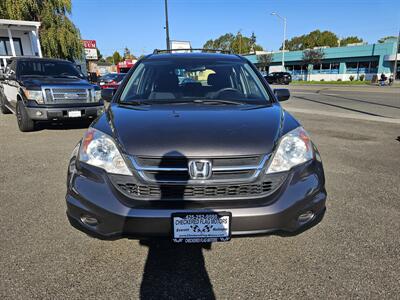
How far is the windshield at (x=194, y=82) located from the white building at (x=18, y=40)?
54.0 feet

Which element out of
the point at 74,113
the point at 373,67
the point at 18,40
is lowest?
the point at 373,67

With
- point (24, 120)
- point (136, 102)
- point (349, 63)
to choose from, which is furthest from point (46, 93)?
point (349, 63)

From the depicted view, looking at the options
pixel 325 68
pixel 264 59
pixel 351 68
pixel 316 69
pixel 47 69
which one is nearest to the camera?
pixel 47 69

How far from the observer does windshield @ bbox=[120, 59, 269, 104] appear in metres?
3.24

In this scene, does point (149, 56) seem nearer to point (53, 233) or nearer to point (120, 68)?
point (53, 233)

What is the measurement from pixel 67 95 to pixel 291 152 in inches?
257

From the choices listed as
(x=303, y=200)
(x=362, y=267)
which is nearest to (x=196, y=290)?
(x=303, y=200)

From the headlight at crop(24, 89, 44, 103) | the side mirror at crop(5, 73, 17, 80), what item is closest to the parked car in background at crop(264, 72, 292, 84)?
the side mirror at crop(5, 73, 17, 80)

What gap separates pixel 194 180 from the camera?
211 cm

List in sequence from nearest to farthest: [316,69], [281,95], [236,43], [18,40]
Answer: [281,95] → [18,40] → [316,69] → [236,43]

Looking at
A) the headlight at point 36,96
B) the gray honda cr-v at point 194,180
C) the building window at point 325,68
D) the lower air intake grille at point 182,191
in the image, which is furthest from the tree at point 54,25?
the building window at point 325,68

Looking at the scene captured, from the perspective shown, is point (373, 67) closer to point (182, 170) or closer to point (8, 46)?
point (8, 46)

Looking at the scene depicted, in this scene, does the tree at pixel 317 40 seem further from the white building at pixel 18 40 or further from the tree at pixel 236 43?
the white building at pixel 18 40

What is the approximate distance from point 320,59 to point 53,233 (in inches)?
2110
